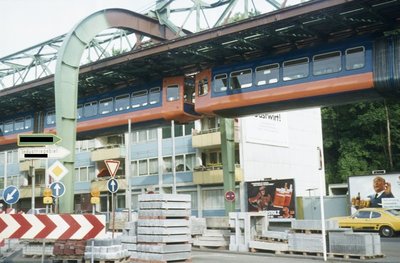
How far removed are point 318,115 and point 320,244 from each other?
36161mm

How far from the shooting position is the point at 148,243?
602 inches

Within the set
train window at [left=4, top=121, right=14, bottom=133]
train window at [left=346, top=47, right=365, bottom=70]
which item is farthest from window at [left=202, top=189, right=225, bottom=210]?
train window at [left=346, top=47, right=365, bottom=70]

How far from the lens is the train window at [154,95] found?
25.7 metres

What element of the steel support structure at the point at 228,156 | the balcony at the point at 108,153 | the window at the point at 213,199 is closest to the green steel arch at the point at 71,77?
the steel support structure at the point at 228,156

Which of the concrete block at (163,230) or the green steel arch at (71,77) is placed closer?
the concrete block at (163,230)

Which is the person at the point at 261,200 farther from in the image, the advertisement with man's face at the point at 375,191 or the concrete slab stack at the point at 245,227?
the concrete slab stack at the point at 245,227

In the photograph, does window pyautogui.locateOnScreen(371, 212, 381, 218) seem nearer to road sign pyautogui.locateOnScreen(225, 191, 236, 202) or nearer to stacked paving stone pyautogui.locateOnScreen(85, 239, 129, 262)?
road sign pyautogui.locateOnScreen(225, 191, 236, 202)

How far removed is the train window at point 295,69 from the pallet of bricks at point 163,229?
7279 millimetres

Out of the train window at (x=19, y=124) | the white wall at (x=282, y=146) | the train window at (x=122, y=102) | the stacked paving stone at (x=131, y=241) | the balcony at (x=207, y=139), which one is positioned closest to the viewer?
the stacked paving stone at (x=131, y=241)

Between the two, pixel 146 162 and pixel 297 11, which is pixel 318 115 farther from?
pixel 297 11

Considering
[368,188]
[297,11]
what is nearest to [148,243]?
[297,11]

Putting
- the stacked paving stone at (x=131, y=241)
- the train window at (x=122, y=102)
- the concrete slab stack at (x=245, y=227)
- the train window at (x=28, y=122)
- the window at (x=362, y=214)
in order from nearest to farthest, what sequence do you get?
the stacked paving stone at (x=131, y=241), the concrete slab stack at (x=245, y=227), the window at (x=362, y=214), the train window at (x=122, y=102), the train window at (x=28, y=122)

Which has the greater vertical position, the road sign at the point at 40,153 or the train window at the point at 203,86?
the train window at the point at 203,86

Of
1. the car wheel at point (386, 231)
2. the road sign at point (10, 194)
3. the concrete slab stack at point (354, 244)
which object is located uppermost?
the road sign at point (10, 194)
